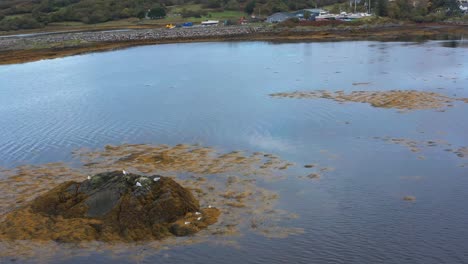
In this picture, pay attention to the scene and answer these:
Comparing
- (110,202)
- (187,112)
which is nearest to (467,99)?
(187,112)

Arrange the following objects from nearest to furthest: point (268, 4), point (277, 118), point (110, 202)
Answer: point (110, 202)
point (277, 118)
point (268, 4)

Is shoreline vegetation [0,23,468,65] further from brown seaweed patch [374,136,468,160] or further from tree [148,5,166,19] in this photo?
brown seaweed patch [374,136,468,160]

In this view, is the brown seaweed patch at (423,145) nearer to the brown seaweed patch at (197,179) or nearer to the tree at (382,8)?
the brown seaweed patch at (197,179)

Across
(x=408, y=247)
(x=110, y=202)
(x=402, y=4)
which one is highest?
(x=402, y=4)

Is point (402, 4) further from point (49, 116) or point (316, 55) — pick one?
point (49, 116)

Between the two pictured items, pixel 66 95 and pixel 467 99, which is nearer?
pixel 467 99

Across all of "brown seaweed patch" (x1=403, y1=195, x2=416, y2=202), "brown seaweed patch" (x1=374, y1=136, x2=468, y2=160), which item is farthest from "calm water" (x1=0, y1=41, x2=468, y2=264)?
"brown seaweed patch" (x1=374, y1=136, x2=468, y2=160)
